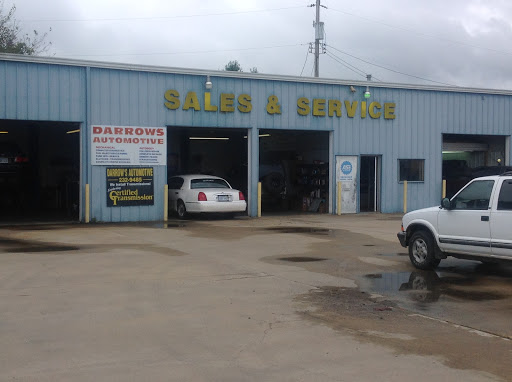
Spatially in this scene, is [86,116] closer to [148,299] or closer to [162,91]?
[162,91]

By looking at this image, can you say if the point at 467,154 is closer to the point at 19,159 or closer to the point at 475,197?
the point at 19,159

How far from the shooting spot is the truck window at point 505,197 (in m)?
9.81

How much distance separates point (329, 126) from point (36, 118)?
34.3ft

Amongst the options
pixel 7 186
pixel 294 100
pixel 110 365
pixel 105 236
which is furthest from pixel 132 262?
pixel 7 186

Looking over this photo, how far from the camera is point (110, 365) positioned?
575 cm

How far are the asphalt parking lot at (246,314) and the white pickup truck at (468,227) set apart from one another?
1.39 feet

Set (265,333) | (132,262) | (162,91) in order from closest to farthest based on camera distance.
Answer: (265,333) < (132,262) < (162,91)

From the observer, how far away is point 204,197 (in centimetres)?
2050

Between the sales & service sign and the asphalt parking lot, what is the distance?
6063 mm

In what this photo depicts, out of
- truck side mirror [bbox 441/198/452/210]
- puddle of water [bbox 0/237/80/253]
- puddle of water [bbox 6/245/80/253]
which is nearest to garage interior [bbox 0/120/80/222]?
puddle of water [bbox 0/237/80/253]

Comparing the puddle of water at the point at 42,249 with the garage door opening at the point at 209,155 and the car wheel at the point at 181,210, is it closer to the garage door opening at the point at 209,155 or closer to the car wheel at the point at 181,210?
the car wheel at the point at 181,210

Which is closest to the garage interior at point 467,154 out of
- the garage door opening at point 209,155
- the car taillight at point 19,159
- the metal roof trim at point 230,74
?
the metal roof trim at point 230,74

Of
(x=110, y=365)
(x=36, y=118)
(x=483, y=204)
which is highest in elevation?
(x=36, y=118)

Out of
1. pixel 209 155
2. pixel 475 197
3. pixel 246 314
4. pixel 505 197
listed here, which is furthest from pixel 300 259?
pixel 209 155
